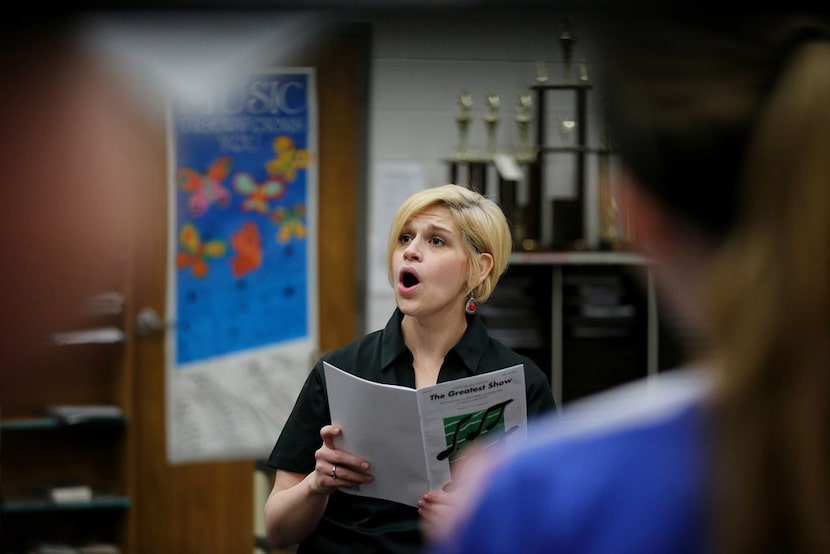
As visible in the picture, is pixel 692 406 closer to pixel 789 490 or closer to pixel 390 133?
pixel 789 490

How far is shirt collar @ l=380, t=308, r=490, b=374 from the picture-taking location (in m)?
2.05

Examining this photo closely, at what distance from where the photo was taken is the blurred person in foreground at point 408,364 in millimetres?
1910

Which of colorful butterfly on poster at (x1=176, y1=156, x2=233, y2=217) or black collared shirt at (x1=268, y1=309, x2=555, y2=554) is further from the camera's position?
colorful butterfly on poster at (x1=176, y1=156, x2=233, y2=217)

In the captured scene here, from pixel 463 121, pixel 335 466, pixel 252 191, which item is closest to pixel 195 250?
pixel 252 191

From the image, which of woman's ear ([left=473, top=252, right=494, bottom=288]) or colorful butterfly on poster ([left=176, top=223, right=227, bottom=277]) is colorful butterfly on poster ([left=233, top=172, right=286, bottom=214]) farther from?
woman's ear ([left=473, top=252, right=494, bottom=288])

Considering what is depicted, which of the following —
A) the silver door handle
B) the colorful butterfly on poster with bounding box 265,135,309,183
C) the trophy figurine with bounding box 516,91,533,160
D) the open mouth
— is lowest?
the silver door handle

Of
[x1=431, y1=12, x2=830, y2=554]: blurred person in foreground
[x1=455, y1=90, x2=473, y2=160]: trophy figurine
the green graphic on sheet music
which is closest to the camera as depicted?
[x1=431, y1=12, x2=830, y2=554]: blurred person in foreground

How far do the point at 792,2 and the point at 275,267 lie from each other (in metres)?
3.70

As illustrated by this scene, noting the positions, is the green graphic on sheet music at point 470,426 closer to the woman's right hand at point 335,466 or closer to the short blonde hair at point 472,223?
the woman's right hand at point 335,466

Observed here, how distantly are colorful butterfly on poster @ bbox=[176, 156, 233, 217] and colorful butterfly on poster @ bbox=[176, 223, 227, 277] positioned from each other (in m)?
0.07

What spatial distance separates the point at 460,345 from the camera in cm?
207

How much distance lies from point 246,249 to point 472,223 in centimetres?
224

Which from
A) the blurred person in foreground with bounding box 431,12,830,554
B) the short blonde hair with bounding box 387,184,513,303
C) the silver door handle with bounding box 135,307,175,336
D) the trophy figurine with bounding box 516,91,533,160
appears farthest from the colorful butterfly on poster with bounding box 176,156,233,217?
the blurred person in foreground with bounding box 431,12,830,554

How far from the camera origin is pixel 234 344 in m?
4.25
